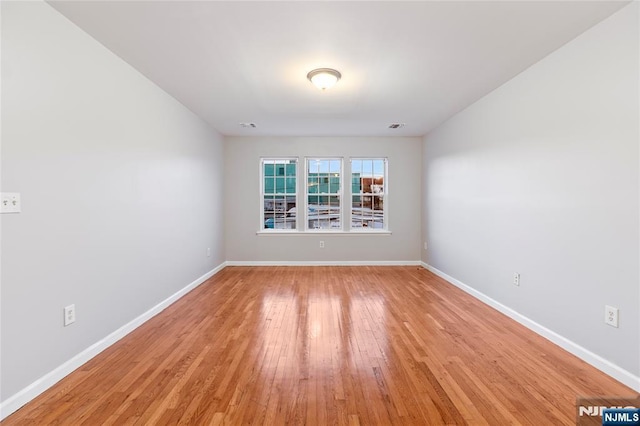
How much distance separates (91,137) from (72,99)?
0.29 m

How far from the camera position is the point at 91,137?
2254 mm

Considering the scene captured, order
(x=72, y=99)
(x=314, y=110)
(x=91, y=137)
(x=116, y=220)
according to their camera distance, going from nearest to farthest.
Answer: (x=72, y=99) → (x=91, y=137) → (x=116, y=220) → (x=314, y=110)

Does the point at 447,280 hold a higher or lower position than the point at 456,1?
lower

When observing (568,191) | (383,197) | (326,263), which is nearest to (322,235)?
(326,263)

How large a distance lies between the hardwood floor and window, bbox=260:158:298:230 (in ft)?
8.42

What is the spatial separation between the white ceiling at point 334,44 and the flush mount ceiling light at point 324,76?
0.07m

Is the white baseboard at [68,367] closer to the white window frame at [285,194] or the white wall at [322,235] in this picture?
the white wall at [322,235]

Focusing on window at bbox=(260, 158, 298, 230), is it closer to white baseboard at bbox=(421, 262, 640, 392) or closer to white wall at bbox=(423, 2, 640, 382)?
white wall at bbox=(423, 2, 640, 382)

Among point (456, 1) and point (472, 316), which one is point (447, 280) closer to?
point (472, 316)

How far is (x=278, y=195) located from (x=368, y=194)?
1832 millimetres

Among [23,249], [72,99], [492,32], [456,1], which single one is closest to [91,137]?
[72,99]

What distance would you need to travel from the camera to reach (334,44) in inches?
92.4

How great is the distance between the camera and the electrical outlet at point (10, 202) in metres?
1.62

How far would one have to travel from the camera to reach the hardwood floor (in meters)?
1.63
